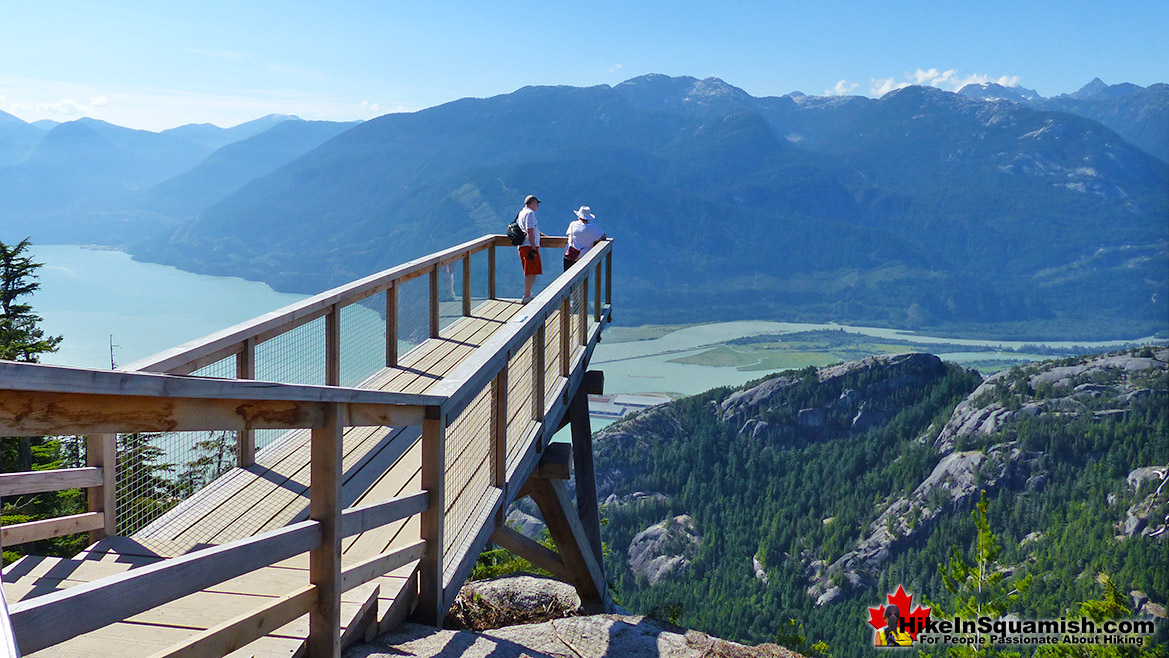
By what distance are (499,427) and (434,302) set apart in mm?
4232

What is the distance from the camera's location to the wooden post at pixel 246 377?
4.67 metres

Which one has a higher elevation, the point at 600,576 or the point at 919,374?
the point at 600,576

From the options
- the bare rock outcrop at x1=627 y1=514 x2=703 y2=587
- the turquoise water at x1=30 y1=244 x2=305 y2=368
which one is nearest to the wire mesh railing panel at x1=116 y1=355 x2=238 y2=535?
the bare rock outcrop at x1=627 y1=514 x2=703 y2=587

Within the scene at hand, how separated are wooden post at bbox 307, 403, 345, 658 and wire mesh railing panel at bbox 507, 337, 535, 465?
6.09 feet

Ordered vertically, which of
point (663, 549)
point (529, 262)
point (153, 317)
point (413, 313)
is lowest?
point (663, 549)

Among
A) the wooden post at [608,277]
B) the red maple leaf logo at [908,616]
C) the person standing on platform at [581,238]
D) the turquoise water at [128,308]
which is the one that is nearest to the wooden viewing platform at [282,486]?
the wooden post at [608,277]

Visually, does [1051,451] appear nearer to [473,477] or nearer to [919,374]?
[919,374]

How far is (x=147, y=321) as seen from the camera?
13275 cm

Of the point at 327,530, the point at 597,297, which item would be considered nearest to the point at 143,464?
the point at 327,530

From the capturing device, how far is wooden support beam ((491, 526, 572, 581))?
21.6ft

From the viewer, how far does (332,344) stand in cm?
589

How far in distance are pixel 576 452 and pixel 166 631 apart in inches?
300

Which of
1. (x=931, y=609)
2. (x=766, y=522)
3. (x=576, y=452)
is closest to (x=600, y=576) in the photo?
(x=576, y=452)

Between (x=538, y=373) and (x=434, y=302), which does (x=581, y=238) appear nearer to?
(x=434, y=302)
